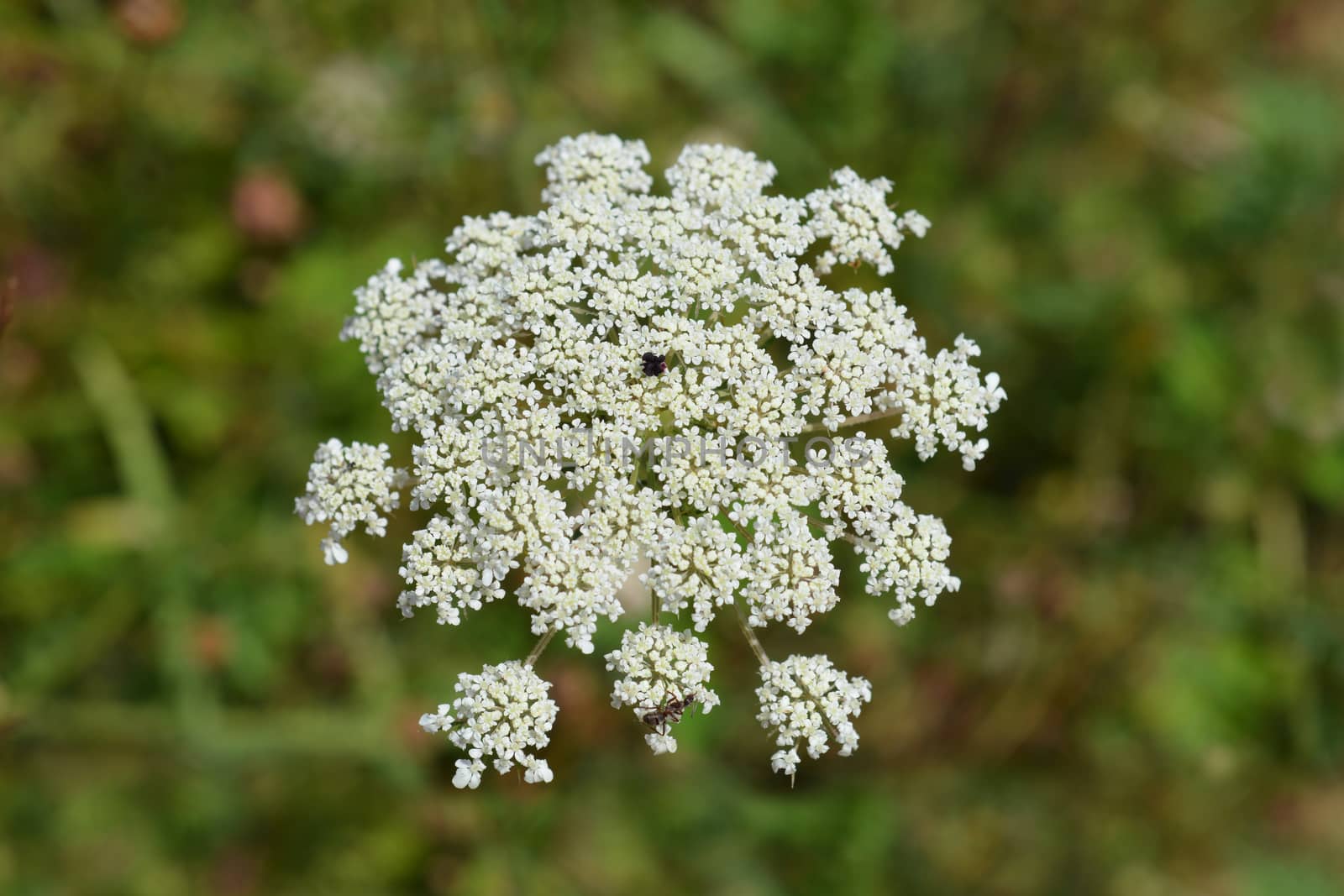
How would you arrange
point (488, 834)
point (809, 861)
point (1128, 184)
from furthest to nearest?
point (1128, 184)
point (809, 861)
point (488, 834)

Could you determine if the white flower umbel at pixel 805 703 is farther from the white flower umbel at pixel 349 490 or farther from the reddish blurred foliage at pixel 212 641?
the reddish blurred foliage at pixel 212 641

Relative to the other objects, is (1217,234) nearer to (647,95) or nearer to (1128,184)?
(1128,184)

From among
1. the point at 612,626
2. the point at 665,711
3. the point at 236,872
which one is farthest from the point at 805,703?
the point at 236,872

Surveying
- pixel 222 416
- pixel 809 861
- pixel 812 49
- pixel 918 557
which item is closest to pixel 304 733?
pixel 222 416

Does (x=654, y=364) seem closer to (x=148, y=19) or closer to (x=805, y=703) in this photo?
(x=805, y=703)

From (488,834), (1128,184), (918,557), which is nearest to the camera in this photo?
(918,557)

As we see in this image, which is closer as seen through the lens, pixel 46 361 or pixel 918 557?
pixel 918 557

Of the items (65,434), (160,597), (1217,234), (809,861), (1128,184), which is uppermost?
(1128,184)
